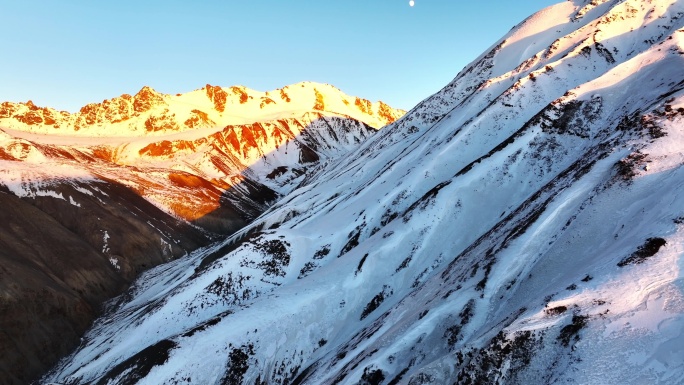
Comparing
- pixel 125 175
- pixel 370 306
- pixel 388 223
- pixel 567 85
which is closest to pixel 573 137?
pixel 567 85

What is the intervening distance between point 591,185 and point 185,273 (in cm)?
5294

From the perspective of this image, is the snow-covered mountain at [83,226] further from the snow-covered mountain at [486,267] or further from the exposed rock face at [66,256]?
the snow-covered mountain at [486,267]

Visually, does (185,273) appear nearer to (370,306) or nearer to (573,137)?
(370,306)

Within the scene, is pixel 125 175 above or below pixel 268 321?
above

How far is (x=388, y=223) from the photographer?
47.6 meters

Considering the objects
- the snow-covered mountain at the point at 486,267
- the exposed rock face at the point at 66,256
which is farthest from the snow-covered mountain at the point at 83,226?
the snow-covered mountain at the point at 486,267

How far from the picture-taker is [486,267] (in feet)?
79.8

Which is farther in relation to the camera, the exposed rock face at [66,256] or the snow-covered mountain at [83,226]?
the snow-covered mountain at [83,226]

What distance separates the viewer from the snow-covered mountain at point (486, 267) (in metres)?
14.2

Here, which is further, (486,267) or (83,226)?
(83,226)

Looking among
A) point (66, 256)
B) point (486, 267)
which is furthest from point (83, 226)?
point (486, 267)

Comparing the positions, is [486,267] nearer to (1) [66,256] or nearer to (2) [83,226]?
(1) [66,256]

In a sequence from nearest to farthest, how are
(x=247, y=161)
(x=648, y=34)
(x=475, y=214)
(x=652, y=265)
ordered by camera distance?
(x=652, y=265) < (x=475, y=214) < (x=648, y=34) < (x=247, y=161)

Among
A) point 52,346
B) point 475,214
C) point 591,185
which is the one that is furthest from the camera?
point 52,346
